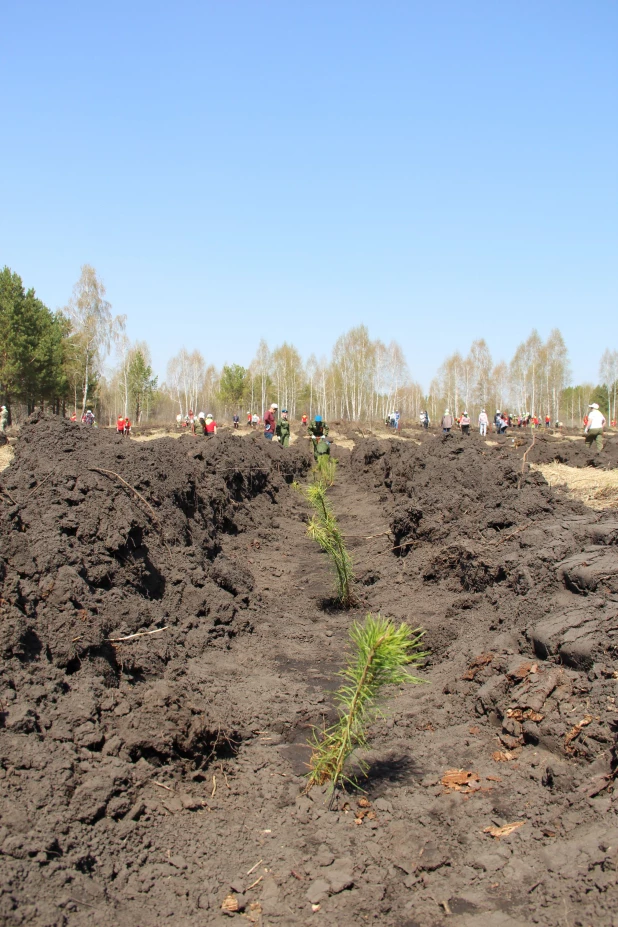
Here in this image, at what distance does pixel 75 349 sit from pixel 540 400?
56.5 metres

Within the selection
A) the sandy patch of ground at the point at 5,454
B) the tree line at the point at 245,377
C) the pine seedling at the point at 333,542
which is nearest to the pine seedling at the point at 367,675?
the pine seedling at the point at 333,542

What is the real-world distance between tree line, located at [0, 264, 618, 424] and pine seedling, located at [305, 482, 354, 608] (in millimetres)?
37207

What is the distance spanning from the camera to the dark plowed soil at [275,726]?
329 centimetres

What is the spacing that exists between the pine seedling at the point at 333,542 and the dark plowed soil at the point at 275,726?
30 centimetres

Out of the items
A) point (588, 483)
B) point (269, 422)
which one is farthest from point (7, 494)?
point (269, 422)

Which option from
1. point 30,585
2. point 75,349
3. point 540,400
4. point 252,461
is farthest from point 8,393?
point 540,400

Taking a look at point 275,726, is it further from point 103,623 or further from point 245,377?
point 245,377

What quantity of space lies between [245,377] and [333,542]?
67.0 meters

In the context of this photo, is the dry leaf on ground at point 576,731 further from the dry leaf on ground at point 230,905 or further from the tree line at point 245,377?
the tree line at point 245,377

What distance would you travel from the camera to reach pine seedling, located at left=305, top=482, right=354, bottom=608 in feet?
26.0

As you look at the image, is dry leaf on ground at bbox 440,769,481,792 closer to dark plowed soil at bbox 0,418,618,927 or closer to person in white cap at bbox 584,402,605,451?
dark plowed soil at bbox 0,418,618,927

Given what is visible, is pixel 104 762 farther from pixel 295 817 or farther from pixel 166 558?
pixel 166 558

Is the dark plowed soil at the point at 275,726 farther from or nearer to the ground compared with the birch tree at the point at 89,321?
nearer to the ground

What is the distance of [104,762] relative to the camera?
4098 mm
